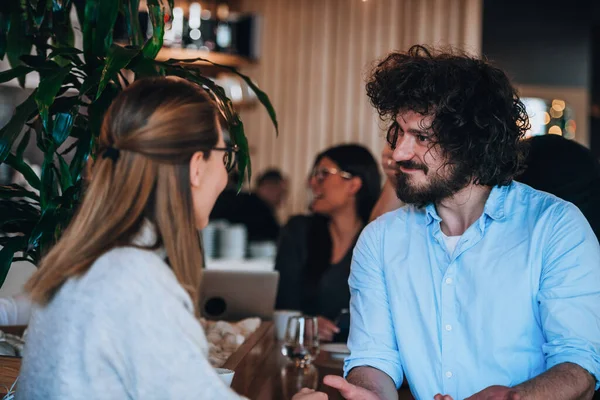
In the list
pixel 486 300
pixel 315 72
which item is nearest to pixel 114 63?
pixel 486 300

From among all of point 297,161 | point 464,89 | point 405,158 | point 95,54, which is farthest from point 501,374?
point 297,161

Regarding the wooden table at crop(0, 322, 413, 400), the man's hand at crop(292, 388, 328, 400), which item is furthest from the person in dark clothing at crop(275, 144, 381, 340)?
the man's hand at crop(292, 388, 328, 400)

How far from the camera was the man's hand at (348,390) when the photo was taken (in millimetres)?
1543

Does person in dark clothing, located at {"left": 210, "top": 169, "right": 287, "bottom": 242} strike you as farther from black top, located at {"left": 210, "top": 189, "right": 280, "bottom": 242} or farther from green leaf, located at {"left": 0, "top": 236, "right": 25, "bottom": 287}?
green leaf, located at {"left": 0, "top": 236, "right": 25, "bottom": 287}

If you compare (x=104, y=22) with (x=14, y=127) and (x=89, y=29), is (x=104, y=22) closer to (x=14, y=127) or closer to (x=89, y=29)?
(x=89, y=29)

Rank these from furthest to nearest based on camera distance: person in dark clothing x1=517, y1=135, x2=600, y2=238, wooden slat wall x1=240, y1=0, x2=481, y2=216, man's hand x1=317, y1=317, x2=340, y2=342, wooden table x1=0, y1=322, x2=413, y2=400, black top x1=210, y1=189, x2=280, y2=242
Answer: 1. wooden slat wall x1=240, y1=0, x2=481, y2=216
2. black top x1=210, y1=189, x2=280, y2=242
3. man's hand x1=317, y1=317, x2=340, y2=342
4. person in dark clothing x1=517, y1=135, x2=600, y2=238
5. wooden table x1=0, y1=322, x2=413, y2=400

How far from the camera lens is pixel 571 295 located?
1.61 metres

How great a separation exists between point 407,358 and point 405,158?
18.1 inches

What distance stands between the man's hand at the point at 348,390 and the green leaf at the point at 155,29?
0.88 m

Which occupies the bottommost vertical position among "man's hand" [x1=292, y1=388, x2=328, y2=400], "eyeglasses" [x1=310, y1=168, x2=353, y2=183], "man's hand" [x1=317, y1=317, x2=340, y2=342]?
"man's hand" [x1=317, y1=317, x2=340, y2=342]

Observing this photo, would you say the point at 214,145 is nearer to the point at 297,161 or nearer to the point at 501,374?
the point at 501,374

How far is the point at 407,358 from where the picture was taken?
1.76m

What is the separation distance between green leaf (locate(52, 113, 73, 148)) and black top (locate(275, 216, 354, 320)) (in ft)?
4.67

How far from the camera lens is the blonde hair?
1200 millimetres
